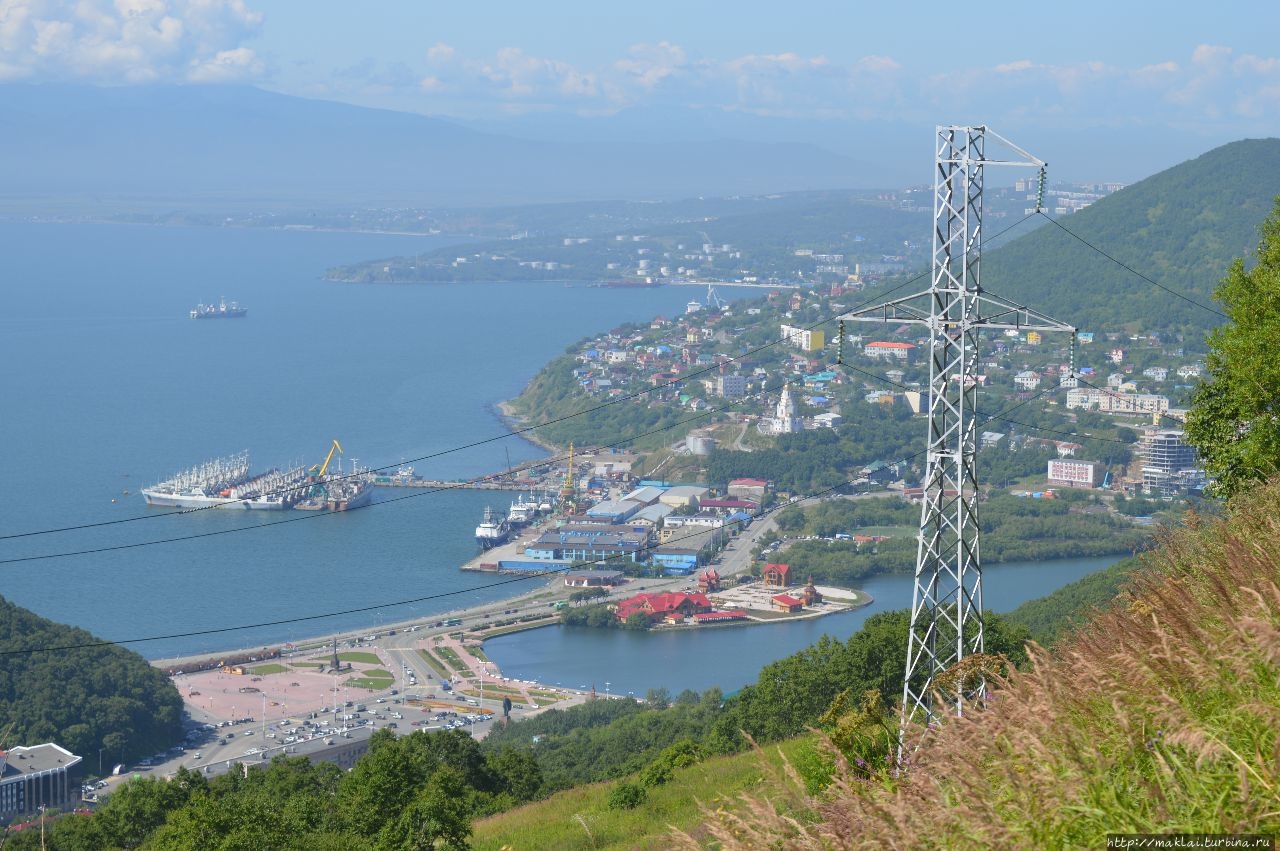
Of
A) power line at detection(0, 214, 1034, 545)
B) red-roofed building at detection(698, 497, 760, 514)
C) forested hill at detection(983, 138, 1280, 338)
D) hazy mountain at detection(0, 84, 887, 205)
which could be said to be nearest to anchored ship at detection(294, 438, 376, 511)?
power line at detection(0, 214, 1034, 545)

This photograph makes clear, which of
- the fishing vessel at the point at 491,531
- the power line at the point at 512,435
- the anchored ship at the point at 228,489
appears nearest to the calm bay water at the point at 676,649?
the power line at the point at 512,435

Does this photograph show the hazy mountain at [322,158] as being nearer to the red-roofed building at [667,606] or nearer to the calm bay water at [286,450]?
the calm bay water at [286,450]

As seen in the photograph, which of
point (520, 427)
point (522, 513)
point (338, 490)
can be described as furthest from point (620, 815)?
point (520, 427)

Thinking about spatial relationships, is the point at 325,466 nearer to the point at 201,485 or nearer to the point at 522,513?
the point at 201,485

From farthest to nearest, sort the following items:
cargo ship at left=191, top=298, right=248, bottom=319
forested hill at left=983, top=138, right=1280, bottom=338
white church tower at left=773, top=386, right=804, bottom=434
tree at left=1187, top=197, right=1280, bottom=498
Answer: cargo ship at left=191, top=298, right=248, bottom=319, forested hill at left=983, top=138, right=1280, bottom=338, white church tower at left=773, top=386, right=804, bottom=434, tree at left=1187, top=197, right=1280, bottom=498

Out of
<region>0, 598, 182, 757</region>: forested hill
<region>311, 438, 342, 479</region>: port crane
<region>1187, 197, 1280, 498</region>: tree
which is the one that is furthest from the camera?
<region>311, 438, 342, 479</region>: port crane

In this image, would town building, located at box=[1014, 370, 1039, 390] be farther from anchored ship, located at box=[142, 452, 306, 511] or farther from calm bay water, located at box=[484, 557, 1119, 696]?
anchored ship, located at box=[142, 452, 306, 511]
